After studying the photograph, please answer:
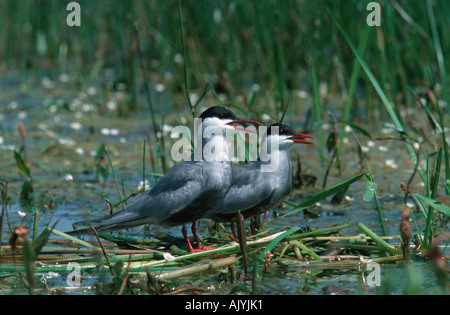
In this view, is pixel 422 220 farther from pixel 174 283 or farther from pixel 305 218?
pixel 174 283

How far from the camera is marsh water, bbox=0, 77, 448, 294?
4.17m

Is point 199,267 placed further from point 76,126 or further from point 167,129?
point 76,126

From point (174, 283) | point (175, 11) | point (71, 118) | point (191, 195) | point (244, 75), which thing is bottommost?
point (174, 283)

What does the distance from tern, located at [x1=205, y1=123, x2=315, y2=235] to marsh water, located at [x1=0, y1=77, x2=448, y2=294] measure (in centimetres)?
56

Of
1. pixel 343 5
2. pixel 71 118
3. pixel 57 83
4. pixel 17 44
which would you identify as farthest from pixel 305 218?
pixel 17 44

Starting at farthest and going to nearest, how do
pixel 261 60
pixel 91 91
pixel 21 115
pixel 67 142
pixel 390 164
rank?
1. pixel 91 91
2. pixel 261 60
3. pixel 21 115
4. pixel 67 142
5. pixel 390 164

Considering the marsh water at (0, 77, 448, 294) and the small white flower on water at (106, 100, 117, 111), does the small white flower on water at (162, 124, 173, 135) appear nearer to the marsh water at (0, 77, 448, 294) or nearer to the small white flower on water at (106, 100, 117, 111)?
the marsh water at (0, 77, 448, 294)

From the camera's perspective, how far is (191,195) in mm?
4406

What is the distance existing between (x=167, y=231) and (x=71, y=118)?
4383 mm

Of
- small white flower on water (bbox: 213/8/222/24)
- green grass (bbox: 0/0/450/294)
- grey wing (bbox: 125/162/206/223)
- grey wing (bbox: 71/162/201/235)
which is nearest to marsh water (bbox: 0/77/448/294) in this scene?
green grass (bbox: 0/0/450/294)

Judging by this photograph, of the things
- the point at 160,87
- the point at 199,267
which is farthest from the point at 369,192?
the point at 160,87

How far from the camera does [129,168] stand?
7.19 metres

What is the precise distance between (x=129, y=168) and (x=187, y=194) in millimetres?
2867

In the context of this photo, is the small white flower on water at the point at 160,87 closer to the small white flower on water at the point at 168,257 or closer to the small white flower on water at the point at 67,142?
the small white flower on water at the point at 67,142
